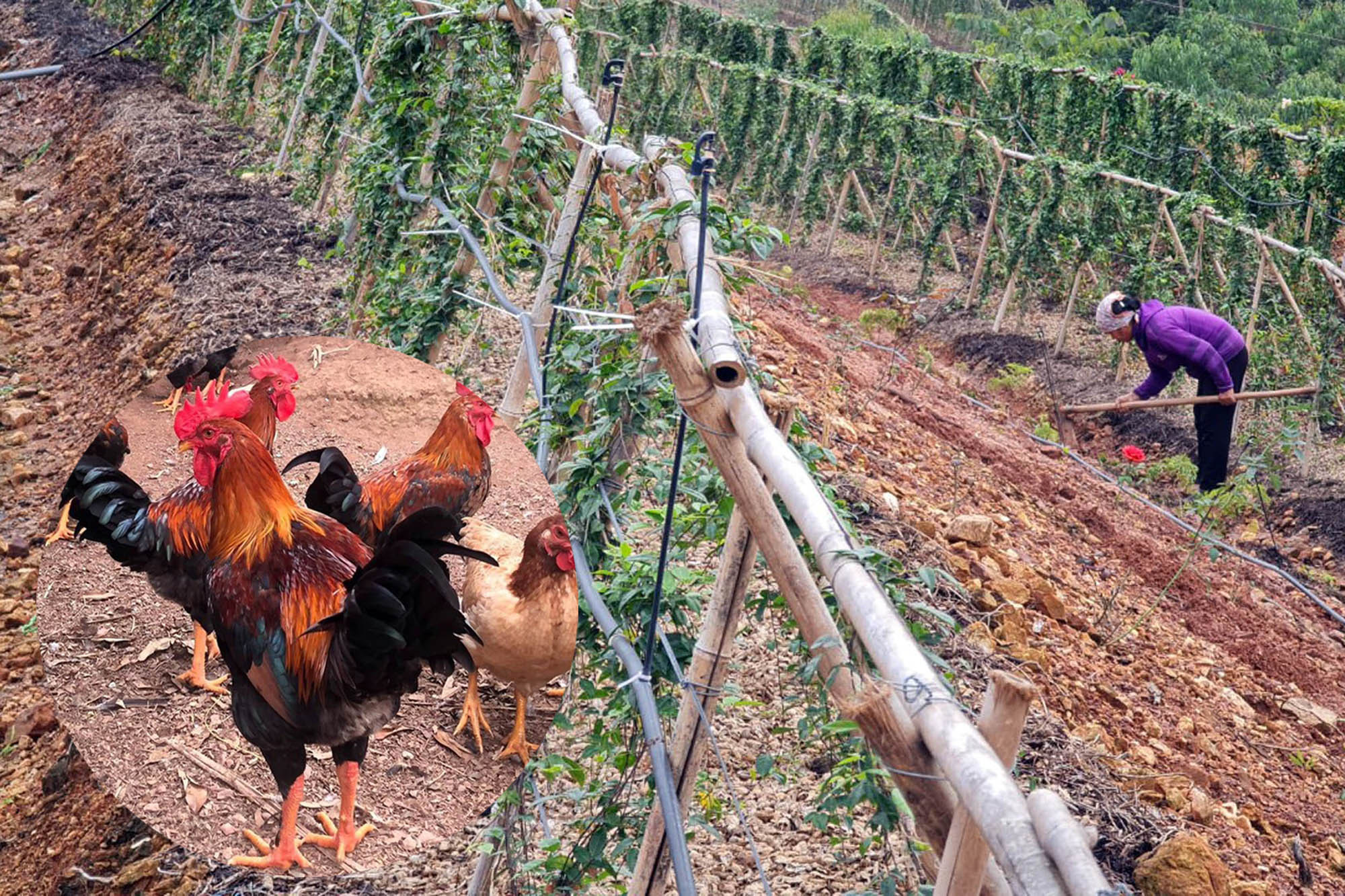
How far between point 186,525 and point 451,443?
466 mm

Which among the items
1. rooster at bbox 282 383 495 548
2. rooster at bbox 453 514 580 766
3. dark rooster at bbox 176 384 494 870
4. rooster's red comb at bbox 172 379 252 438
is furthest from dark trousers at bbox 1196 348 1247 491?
rooster's red comb at bbox 172 379 252 438

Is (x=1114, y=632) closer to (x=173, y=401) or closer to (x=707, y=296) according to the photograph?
(x=707, y=296)

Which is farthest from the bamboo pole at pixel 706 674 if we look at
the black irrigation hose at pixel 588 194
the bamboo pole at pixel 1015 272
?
the bamboo pole at pixel 1015 272

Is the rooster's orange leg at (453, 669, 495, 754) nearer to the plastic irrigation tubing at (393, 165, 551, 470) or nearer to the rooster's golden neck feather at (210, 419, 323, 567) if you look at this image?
the rooster's golden neck feather at (210, 419, 323, 567)

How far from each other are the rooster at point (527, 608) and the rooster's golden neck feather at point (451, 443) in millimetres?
209

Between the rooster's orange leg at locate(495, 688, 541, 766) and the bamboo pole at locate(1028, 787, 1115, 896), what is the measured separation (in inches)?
38.3

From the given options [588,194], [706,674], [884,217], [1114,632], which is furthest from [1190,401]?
[706,674]

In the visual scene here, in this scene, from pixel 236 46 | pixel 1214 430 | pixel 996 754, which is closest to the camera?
pixel 996 754

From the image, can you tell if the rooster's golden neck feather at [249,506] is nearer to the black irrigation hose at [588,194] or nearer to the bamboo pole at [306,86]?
the black irrigation hose at [588,194]

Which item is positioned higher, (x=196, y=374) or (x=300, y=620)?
(x=196, y=374)

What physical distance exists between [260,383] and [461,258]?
9.10 feet

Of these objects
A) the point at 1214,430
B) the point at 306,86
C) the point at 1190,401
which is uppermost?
the point at 306,86

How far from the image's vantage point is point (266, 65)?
1020 cm

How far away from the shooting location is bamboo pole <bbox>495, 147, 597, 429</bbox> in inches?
143
